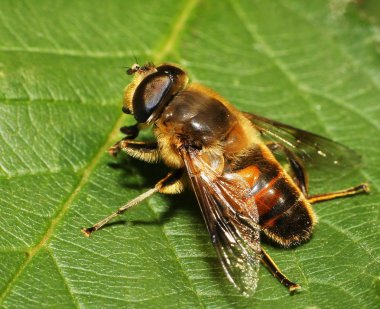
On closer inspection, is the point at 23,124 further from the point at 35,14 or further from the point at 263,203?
the point at 263,203

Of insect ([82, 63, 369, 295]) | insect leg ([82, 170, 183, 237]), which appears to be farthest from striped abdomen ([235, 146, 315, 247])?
insect leg ([82, 170, 183, 237])

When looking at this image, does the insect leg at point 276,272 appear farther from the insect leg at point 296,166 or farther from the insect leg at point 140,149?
the insect leg at point 140,149

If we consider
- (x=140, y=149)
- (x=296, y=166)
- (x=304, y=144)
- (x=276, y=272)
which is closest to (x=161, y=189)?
(x=140, y=149)

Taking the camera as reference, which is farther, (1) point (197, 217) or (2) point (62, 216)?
(1) point (197, 217)

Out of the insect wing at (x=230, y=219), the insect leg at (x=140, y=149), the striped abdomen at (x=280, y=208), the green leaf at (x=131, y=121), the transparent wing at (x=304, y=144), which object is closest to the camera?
the insect wing at (x=230, y=219)

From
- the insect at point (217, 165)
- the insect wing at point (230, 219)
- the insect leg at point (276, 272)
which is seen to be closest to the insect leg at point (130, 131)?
the insect at point (217, 165)

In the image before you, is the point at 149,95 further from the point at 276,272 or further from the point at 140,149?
the point at 276,272

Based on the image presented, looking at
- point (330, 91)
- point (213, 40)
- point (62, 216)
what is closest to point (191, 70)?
point (213, 40)
